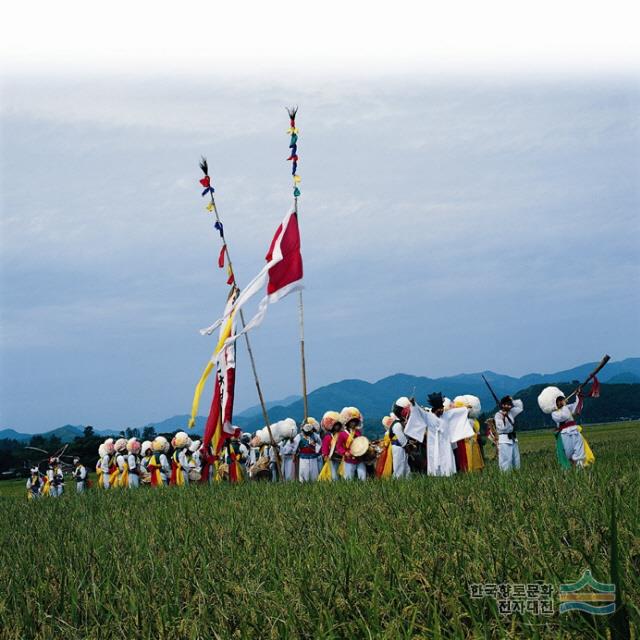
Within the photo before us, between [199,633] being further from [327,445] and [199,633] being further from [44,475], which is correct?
[44,475]

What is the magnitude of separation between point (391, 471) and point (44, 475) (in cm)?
2032

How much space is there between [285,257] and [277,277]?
437 mm

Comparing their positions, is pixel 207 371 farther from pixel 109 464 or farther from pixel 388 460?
pixel 109 464

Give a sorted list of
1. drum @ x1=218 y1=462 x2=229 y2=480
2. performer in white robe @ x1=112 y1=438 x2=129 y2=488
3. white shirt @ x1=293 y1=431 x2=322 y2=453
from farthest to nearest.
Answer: performer in white robe @ x1=112 y1=438 x2=129 y2=488 → drum @ x1=218 y1=462 x2=229 y2=480 → white shirt @ x1=293 y1=431 x2=322 y2=453

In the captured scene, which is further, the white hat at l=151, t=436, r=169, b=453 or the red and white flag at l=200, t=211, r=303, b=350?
the white hat at l=151, t=436, r=169, b=453

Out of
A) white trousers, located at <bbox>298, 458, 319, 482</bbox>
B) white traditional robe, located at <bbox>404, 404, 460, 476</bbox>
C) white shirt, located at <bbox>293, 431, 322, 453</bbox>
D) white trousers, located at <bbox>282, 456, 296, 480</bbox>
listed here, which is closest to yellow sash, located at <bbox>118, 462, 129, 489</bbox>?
white trousers, located at <bbox>282, 456, 296, 480</bbox>

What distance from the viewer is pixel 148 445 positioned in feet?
76.0

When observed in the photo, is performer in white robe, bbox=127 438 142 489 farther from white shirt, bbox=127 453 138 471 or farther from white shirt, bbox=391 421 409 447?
white shirt, bbox=391 421 409 447

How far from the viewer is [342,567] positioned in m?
4.48

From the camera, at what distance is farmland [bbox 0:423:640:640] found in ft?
11.6

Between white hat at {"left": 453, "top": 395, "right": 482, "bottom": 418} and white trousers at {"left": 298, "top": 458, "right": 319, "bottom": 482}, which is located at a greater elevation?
white hat at {"left": 453, "top": 395, "right": 482, "bottom": 418}

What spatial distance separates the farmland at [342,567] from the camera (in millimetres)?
3549

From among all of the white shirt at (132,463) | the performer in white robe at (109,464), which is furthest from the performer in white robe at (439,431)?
the performer in white robe at (109,464)

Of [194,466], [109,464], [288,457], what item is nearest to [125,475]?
[109,464]
